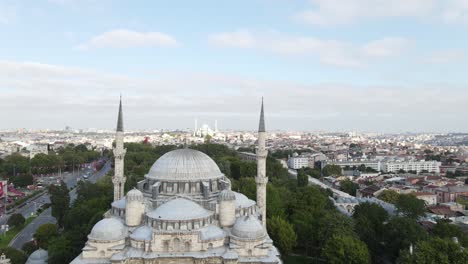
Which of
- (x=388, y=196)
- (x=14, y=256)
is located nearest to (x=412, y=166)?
(x=388, y=196)

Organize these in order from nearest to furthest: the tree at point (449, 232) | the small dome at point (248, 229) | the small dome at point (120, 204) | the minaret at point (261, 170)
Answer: the small dome at point (248, 229) < the small dome at point (120, 204) < the tree at point (449, 232) < the minaret at point (261, 170)

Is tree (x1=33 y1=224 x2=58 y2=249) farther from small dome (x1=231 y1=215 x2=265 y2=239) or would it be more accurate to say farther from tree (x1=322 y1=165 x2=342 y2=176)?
tree (x1=322 y1=165 x2=342 y2=176)

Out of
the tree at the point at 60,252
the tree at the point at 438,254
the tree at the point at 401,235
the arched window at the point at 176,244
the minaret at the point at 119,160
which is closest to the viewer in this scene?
the tree at the point at 438,254

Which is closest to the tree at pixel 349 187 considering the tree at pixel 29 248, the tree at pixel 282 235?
the tree at pixel 282 235

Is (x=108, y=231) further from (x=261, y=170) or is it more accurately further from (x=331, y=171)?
(x=331, y=171)

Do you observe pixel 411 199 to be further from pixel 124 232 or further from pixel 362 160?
pixel 362 160

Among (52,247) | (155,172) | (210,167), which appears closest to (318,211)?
(210,167)

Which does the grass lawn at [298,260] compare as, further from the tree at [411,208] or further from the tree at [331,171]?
the tree at [331,171]

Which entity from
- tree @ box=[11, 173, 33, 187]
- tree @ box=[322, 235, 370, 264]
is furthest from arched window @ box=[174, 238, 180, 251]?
tree @ box=[11, 173, 33, 187]
